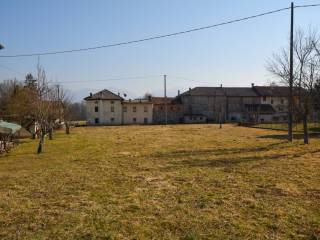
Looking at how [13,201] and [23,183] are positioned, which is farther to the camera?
[23,183]

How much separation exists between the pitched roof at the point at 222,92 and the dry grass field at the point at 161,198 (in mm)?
63604

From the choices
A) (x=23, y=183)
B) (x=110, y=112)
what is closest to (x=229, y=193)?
(x=23, y=183)

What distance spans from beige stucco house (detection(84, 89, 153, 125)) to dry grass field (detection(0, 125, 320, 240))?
184ft

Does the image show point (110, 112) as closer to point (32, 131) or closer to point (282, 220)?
point (32, 131)

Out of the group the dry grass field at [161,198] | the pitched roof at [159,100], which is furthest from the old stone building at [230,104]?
the dry grass field at [161,198]

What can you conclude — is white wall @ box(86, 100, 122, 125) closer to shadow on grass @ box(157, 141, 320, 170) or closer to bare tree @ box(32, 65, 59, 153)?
bare tree @ box(32, 65, 59, 153)

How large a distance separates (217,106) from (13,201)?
72.1m

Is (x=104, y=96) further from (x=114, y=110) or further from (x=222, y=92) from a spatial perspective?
(x=222, y=92)

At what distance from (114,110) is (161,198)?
65722mm

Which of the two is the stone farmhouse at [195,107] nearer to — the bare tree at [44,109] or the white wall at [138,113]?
the white wall at [138,113]

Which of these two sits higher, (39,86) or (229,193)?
(39,86)

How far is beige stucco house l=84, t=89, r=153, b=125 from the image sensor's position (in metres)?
73.4

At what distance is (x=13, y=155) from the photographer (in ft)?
66.6

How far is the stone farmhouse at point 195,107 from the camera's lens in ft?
244
